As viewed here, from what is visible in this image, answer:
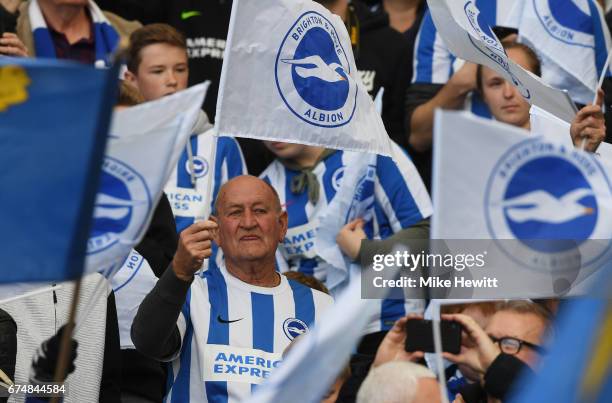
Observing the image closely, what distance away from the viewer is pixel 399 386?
484 cm

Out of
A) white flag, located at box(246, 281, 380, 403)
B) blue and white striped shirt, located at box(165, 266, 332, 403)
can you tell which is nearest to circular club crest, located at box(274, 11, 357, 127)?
blue and white striped shirt, located at box(165, 266, 332, 403)

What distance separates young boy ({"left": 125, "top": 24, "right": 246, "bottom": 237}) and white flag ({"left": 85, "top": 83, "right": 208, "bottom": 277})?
2.35m

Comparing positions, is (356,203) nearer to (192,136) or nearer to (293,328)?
(192,136)

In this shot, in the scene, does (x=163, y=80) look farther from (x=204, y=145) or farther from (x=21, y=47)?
(x=21, y=47)

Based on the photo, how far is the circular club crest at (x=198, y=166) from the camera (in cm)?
751

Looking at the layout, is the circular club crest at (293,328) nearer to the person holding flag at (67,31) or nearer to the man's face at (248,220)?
the man's face at (248,220)

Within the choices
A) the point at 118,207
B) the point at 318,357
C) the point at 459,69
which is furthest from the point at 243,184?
the point at 318,357

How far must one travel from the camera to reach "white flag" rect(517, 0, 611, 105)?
7250 mm

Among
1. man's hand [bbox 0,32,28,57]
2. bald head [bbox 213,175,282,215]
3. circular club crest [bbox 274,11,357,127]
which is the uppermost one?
man's hand [bbox 0,32,28,57]

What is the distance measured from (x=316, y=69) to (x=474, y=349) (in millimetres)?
1610

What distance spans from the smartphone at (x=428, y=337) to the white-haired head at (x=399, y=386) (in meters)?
Result: 0.26

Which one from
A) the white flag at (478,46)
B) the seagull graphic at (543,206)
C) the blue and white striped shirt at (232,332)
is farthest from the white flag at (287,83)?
the seagull graphic at (543,206)

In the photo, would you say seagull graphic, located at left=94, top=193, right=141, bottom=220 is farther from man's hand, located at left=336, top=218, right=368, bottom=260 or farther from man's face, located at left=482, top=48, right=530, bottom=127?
man's face, located at left=482, top=48, right=530, bottom=127

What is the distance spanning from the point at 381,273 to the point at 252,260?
1.81 feet
